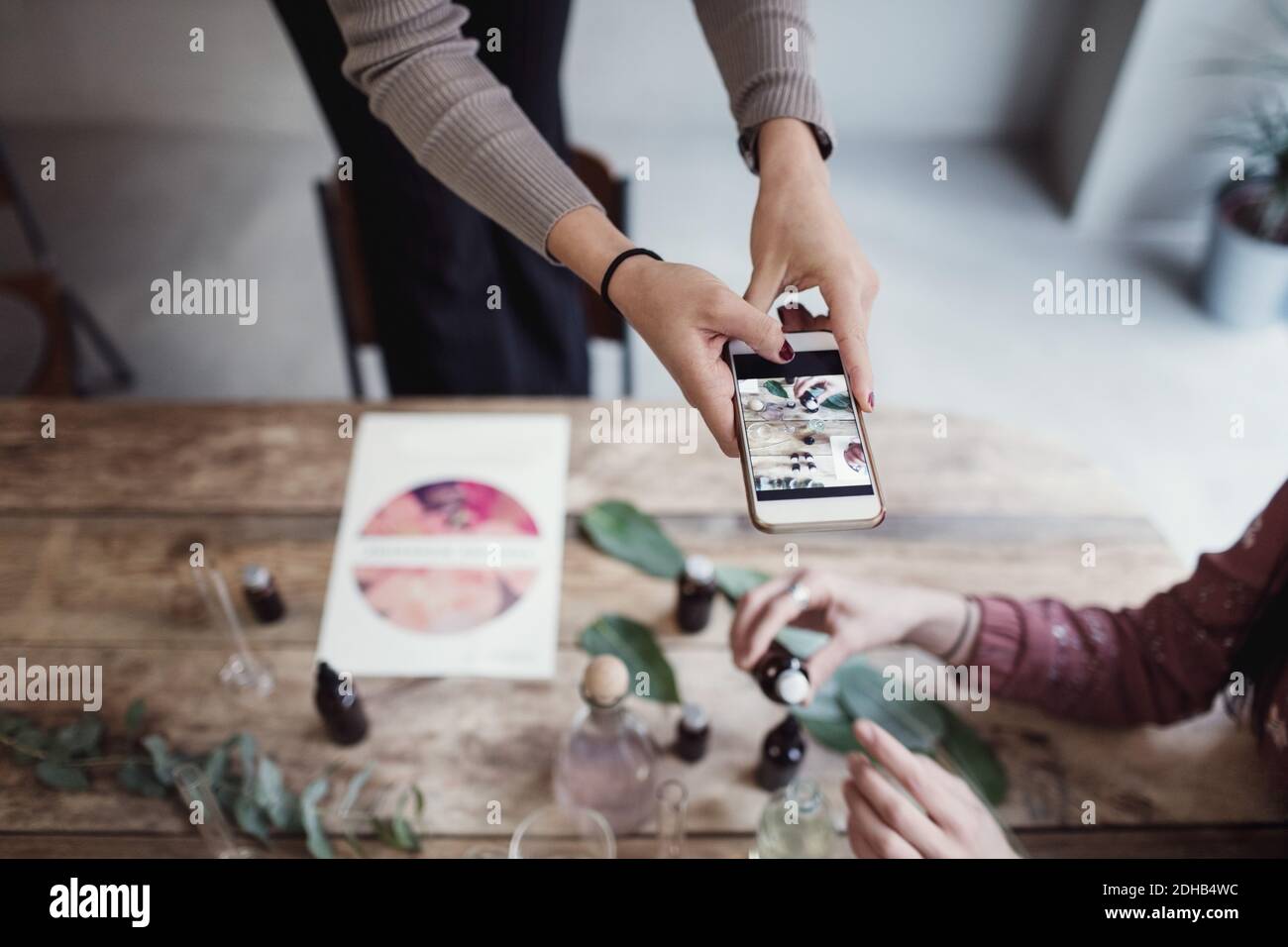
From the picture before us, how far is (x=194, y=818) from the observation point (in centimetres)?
74

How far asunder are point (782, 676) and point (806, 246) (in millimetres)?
339

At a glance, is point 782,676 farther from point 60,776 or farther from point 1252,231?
point 1252,231

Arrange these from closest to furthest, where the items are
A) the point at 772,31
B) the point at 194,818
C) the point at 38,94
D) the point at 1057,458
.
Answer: the point at 772,31 → the point at 194,818 → the point at 1057,458 → the point at 38,94

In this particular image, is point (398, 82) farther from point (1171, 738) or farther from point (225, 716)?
point (1171, 738)

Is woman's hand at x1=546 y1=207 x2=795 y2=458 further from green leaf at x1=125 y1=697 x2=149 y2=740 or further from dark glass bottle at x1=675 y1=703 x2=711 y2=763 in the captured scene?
green leaf at x1=125 y1=697 x2=149 y2=740

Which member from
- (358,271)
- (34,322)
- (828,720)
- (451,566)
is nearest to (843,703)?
(828,720)

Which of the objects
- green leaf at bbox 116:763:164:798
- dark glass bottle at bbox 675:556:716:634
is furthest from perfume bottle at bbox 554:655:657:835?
green leaf at bbox 116:763:164:798

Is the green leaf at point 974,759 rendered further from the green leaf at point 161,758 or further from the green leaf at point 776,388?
the green leaf at point 161,758

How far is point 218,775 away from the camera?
77 centimetres

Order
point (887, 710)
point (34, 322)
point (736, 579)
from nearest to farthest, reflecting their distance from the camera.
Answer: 1. point (887, 710)
2. point (736, 579)
3. point (34, 322)

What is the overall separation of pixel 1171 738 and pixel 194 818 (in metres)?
0.85

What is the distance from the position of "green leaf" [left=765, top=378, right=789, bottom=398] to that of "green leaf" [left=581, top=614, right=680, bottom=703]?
437mm

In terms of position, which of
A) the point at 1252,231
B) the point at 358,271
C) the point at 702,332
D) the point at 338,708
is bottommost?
the point at 338,708
